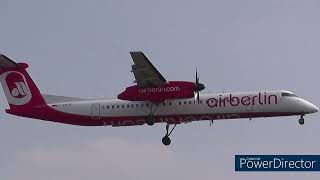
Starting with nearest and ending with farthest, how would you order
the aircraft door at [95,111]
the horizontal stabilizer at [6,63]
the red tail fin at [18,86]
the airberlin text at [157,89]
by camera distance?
the airberlin text at [157,89] < the aircraft door at [95,111] < the red tail fin at [18,86] < the horizontal stabilizer at [6,63]

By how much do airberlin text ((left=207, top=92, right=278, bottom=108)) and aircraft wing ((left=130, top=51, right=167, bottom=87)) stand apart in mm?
3831

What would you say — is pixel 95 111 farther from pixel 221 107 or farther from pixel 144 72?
pixel 221 107

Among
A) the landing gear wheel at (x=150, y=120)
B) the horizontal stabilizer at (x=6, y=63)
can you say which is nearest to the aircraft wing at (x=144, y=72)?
the landing gear wheel at (x=150, y=120)

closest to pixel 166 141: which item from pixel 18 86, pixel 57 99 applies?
pixel 57 99

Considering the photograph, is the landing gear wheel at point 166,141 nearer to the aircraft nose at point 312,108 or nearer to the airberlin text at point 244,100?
the airberlin text at point 244,100

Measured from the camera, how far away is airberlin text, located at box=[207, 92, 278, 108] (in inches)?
1571

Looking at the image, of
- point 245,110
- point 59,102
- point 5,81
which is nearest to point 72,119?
point 59,102

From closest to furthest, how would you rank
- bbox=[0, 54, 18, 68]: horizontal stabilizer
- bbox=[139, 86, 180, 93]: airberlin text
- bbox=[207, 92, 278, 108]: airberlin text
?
bbox=[139, 86, 180, 93]: airberlin text, bbox=[207, 92, 278, 108]: airberlin text, bbox=[0, 54, 18, 68]: horizontal stabilizer

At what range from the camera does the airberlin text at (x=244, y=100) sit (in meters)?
39.9

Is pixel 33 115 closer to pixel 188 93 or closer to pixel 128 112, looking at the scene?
pixel 128 112

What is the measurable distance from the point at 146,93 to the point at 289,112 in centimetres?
979

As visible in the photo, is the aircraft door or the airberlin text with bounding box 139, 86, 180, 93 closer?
the airberlin text with bounding box 139, 86, 180, 93

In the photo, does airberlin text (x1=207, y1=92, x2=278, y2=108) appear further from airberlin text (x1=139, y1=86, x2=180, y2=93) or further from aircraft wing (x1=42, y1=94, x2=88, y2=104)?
aircraft wing (x1=42, y1=94, x2=88, y2=104)

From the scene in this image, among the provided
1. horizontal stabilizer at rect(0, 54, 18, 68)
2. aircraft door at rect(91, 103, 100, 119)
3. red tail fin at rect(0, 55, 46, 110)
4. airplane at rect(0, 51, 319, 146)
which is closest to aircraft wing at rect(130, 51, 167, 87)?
airplane at rect(0, 51, 319, 146)
